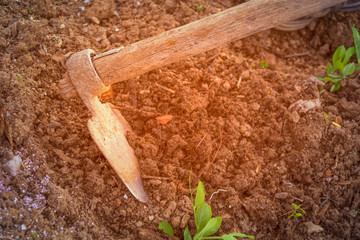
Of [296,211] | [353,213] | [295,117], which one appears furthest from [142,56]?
[353,213]

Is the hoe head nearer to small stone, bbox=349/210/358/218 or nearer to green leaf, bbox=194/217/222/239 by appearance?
green leaf, bbox=194/217/222/239

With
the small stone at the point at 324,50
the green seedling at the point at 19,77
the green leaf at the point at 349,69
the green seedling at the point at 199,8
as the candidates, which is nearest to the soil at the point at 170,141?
the green seedling at the point at 19,77

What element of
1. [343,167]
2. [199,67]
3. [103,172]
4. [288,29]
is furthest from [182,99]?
[288,29]

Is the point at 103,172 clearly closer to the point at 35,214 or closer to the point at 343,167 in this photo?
the point at 35,214

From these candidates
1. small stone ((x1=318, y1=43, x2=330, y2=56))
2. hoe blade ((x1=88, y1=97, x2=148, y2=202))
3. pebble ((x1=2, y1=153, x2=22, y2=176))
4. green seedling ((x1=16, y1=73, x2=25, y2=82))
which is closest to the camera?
pebble ((x1=2, y1=153, x2=22, y2=176))

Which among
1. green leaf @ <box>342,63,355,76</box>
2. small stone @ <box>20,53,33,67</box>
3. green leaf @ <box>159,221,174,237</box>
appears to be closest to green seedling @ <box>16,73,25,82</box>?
small stone @ <box>20,53,33,67</box>

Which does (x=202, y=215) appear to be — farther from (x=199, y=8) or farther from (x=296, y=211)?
(x=199, y=8)
